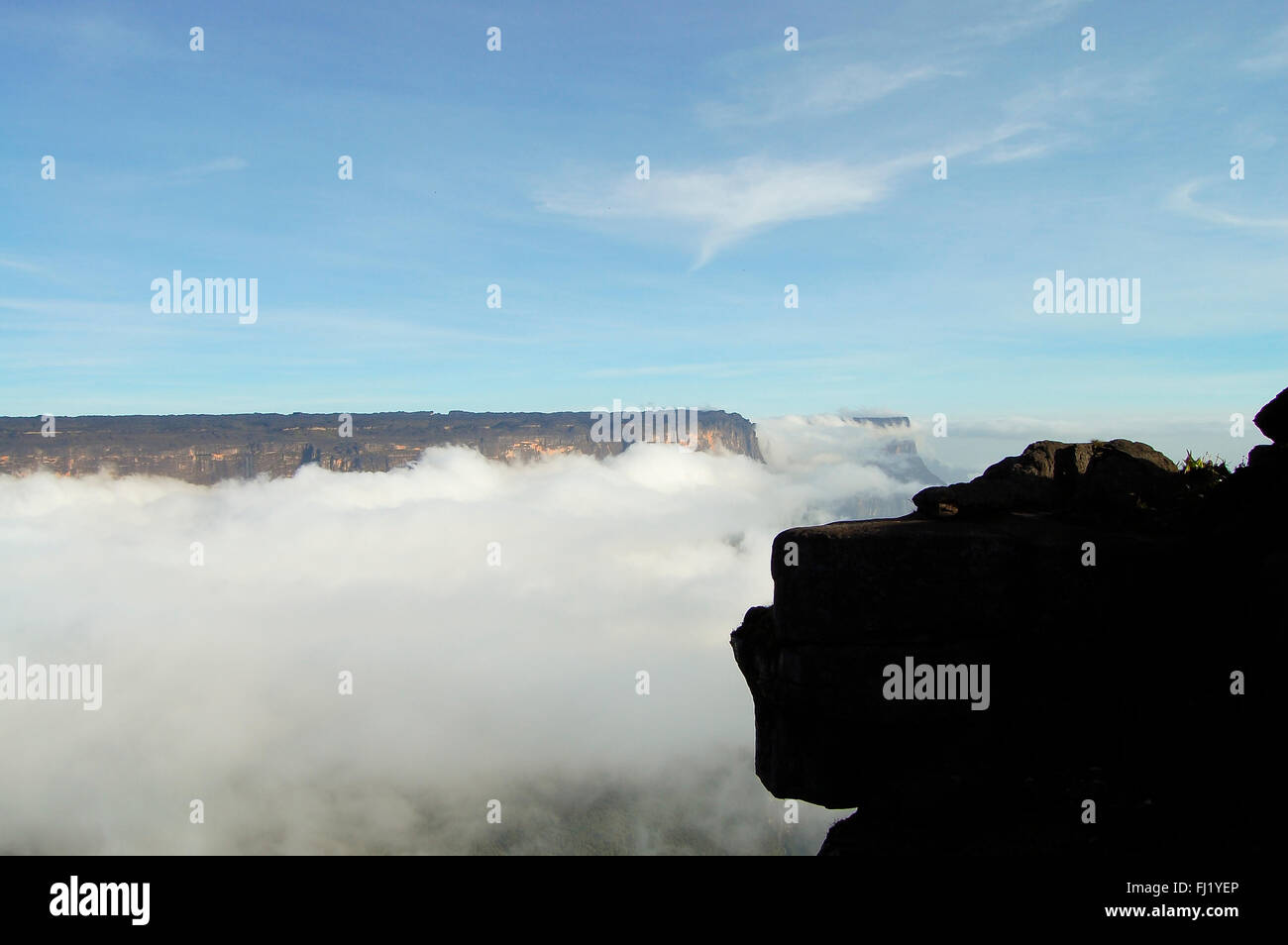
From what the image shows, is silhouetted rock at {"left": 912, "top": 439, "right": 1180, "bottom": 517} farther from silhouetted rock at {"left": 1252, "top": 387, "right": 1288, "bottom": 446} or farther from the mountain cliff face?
silhouetted rock at {"left": 1252, "top": 387, "right": 1288, "bottom": 446}

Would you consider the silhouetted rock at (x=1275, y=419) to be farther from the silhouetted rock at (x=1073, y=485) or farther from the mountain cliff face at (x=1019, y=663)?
the silhouetted rock at (x=1073, y=485)

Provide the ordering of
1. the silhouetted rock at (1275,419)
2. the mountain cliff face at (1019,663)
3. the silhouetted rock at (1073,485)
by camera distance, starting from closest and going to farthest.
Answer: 1. the mountain cliff face at (1019,663)
2. the silhouetted rock at (1275,419)
3. the silhouetted rock at (1073,485)

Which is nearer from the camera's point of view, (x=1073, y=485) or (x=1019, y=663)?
(x=1019, y=663)

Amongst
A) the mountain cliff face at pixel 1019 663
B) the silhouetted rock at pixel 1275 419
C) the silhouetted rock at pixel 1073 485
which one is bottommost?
the mountain cliff face at pixel 1019 663

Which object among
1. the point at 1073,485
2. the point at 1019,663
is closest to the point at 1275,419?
the point at 1073,485

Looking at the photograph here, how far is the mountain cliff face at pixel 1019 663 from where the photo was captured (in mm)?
17500

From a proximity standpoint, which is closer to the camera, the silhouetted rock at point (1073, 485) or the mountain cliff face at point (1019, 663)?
the mountain cliff face at point (1019, 663)

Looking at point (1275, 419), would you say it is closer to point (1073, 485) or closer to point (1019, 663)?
point (1073, 485)

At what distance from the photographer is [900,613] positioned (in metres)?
19.2

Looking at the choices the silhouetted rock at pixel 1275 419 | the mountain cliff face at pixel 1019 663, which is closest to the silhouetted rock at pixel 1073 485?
the mountain cliff face at pixel 1019 663

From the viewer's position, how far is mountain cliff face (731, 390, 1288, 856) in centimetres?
1750

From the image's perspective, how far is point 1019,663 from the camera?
1905cm
